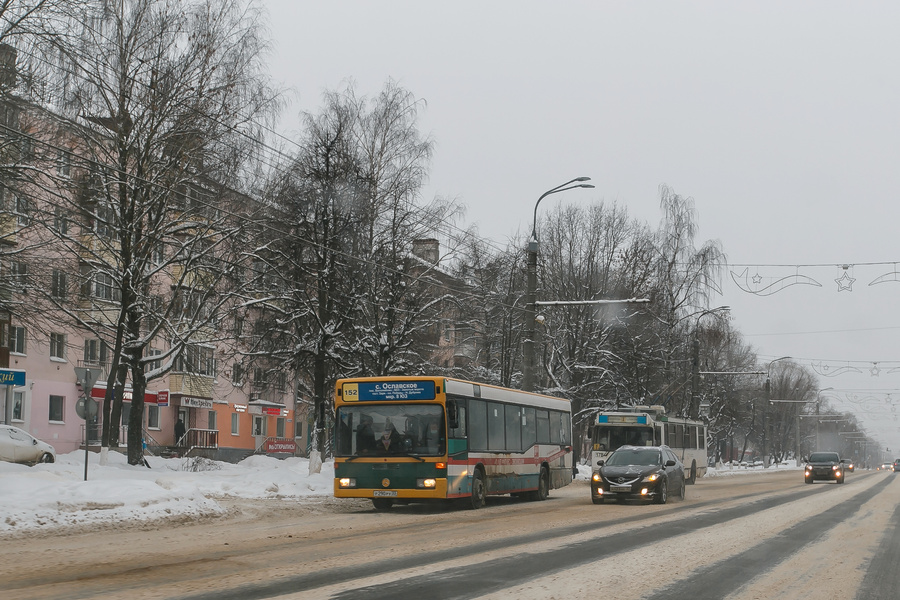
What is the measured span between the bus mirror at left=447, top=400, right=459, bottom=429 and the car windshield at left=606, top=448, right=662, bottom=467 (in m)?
5.71

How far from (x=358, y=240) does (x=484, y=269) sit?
1230 centimetres

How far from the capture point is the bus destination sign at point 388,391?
21469mm

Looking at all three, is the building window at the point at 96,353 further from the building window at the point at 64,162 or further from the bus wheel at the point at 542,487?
the bus wheel at the point at 542,487

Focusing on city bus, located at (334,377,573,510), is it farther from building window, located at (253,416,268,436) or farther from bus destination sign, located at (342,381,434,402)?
building window, located at (253,416,268,436)

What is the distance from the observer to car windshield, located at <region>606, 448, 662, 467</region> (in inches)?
996

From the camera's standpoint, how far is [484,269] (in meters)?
44.1

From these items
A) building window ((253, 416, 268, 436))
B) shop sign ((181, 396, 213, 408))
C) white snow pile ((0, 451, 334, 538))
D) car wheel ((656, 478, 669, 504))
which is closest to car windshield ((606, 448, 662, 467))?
car wheel ((656, 478, 669, 504))

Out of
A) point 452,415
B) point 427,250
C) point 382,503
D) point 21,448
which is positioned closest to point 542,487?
point 382,503

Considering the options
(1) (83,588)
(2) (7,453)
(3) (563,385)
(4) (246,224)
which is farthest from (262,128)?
(3) (563,385)

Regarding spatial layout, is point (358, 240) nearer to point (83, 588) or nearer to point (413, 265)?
point (413, 265)

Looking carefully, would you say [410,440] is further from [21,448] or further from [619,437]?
[619,437]

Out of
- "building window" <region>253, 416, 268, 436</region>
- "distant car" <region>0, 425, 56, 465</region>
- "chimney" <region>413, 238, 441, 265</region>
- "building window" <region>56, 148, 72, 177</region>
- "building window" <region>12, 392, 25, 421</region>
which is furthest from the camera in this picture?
"building window" <region>253, 416, 268, 436</region>

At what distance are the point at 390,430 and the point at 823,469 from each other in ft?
111

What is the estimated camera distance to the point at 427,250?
36250mm
